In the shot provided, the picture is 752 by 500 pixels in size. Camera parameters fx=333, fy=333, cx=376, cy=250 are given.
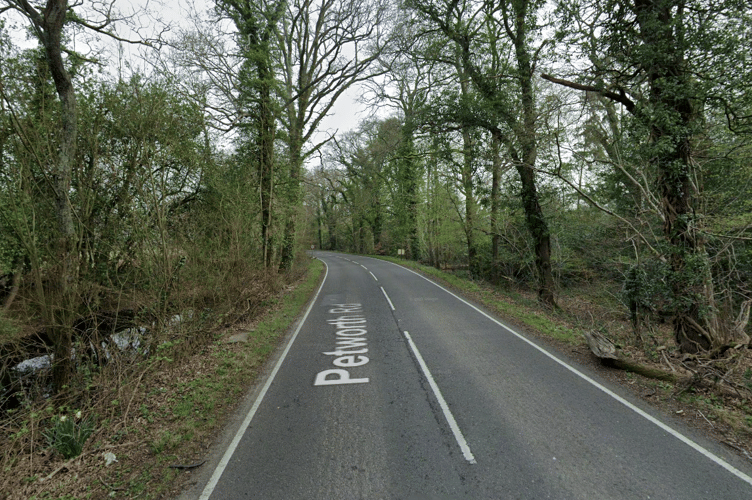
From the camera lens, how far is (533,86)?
37.7 ft

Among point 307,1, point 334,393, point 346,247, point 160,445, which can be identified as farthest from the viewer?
point 346,247

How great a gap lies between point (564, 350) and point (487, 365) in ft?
6.90

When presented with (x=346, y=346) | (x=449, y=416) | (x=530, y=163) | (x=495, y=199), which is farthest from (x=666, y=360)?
(x=495, y=199)

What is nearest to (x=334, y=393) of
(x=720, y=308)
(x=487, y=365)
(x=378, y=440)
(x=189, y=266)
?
(x=378, y=440)

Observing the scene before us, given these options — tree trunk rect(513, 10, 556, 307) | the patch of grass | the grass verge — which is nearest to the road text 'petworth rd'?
the grass verge

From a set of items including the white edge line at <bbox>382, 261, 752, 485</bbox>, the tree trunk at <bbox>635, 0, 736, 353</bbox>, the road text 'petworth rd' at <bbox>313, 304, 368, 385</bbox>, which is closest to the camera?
the white edge line at <bbox>382, 261, 752, 485</bbox>

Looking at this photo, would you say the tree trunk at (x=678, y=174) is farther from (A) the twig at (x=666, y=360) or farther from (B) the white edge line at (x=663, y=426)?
(B) the white edge line at (x=663, y=426)

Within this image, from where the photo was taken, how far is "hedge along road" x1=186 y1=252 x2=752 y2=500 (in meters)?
A: 3.38

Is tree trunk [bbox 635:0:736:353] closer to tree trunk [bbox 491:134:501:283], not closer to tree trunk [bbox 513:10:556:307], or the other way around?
tree trunk [bbox 513:10:556:307]

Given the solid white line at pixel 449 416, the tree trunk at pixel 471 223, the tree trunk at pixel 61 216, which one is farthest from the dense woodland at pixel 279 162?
the solid white line at pixel 449 416

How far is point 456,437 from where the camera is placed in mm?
4184

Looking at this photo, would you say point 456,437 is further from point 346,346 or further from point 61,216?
point 61,216

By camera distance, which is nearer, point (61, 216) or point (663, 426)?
point (663, 426)

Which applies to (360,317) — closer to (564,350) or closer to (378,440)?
(564,350)
